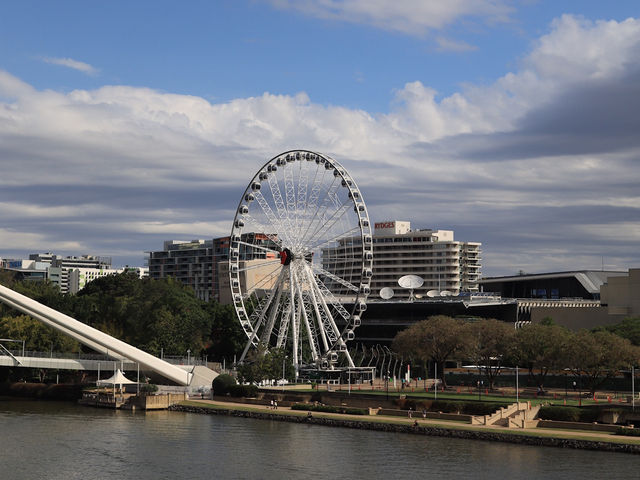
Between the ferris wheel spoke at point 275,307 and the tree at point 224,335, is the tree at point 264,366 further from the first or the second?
the tree at point 224,335

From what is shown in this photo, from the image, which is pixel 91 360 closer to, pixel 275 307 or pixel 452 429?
pixel 275 307

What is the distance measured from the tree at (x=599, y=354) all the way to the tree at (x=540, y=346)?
4.65ft

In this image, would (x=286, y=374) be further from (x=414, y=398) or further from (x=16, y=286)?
(x=16, y=286)

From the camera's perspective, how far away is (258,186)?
391 ft

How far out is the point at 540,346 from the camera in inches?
3912

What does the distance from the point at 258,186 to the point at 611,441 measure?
60216mm

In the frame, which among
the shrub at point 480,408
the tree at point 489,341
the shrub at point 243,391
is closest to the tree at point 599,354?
the tree at point 489,341

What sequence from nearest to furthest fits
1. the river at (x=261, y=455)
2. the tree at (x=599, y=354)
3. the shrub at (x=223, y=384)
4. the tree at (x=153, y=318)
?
the river at (x=261, y=455) → the tree at (x=599, y=354) → the shrub at (x=223, y=384) → the tree at (x=153, y=318)

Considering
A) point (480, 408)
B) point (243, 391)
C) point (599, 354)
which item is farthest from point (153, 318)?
point (599, 354)

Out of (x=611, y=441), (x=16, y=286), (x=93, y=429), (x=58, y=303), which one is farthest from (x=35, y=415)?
(x=16, y=286)

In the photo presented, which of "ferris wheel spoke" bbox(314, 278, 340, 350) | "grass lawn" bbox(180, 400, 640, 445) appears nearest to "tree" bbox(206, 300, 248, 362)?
"ferris wheel spoke" bbox(314, 278, 340, 350)

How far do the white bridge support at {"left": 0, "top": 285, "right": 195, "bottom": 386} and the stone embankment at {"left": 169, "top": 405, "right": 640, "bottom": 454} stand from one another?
10.4 m

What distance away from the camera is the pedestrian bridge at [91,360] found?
112 m

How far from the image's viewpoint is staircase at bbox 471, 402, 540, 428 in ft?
267
